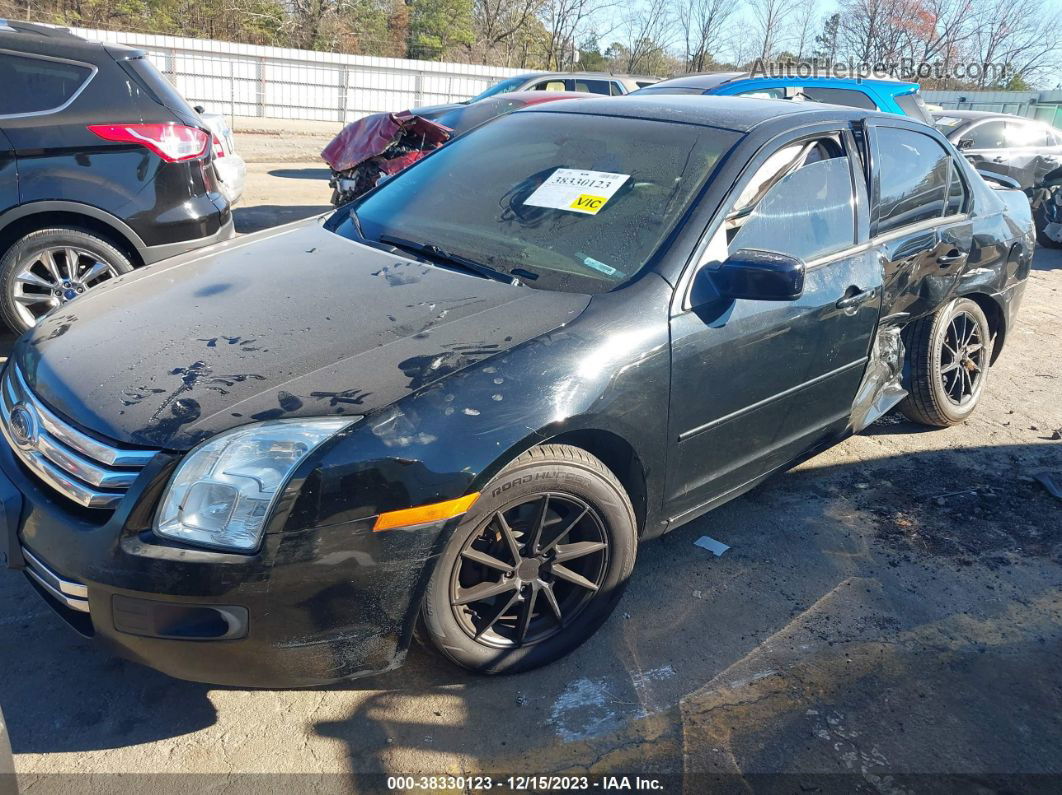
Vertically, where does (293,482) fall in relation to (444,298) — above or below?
below

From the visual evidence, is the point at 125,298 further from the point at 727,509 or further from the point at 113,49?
the point at 113,49

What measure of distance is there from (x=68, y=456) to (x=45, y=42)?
376cm

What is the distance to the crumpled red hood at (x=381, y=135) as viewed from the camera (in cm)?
866

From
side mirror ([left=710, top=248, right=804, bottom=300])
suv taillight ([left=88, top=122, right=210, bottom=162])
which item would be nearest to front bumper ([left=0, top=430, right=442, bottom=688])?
side mirror ([left=710, top=248, right=804, bottom=300])

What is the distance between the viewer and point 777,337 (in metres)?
3.07

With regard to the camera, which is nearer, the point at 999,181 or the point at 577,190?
the point at 577,190

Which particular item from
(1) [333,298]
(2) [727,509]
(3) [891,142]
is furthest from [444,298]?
(3) [891,142]

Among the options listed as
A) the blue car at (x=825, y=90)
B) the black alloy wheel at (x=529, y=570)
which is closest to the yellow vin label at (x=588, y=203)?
the black alloy wheel at (x=529, y=570)

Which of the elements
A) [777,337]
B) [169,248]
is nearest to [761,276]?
[777,337]

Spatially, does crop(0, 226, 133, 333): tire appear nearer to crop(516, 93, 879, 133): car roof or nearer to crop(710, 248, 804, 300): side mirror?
crop(516, 93, 879, 133): car roof

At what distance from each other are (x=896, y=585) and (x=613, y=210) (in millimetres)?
1783

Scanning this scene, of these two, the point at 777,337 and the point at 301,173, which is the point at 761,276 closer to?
the point at 777,337

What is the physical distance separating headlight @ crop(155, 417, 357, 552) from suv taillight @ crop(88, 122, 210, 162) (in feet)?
11.8

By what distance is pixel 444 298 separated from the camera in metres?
2.77
